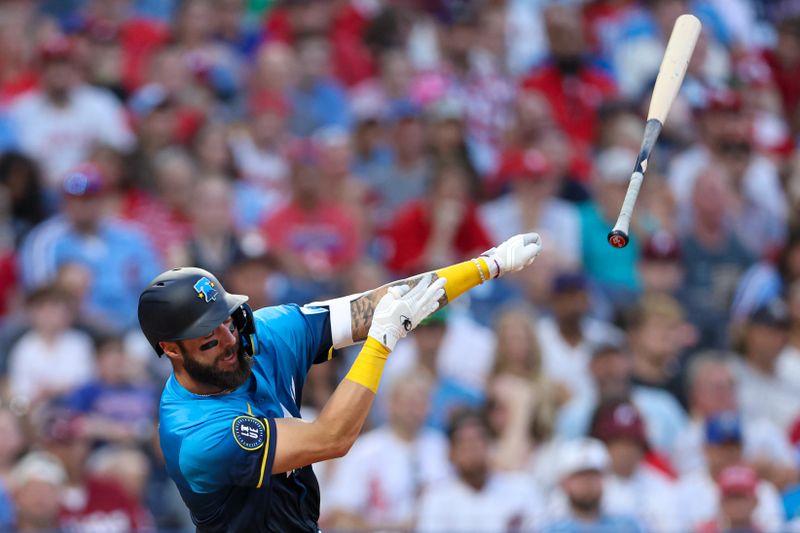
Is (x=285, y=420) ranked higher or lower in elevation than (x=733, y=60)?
higher

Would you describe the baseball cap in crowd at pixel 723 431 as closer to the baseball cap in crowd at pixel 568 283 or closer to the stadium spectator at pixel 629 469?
the stadium spectator at pixel 629 469

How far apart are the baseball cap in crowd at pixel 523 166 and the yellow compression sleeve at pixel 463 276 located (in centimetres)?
545

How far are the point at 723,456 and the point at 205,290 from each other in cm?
479

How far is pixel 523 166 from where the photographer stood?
10.9m

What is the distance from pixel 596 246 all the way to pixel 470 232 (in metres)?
0.97

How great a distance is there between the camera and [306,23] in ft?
40.7

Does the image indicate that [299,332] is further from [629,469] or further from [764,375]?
[764,375]

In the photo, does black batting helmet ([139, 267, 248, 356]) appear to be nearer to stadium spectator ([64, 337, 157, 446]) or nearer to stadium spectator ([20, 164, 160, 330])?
stadium spectator ([64, 337, 157, 446])

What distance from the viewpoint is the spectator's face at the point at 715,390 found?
9430 mm

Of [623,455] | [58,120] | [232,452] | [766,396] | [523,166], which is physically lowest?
[766,396]

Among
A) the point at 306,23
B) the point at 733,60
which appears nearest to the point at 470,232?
the point at 306,23

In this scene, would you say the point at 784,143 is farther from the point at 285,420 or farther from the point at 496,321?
the point at 285,420

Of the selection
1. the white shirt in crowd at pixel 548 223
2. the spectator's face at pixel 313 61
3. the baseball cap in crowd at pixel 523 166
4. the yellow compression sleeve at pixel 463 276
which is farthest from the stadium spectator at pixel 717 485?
the spectator's face at pixel 313 61

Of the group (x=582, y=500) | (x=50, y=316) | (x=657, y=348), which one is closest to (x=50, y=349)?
(x=50, y=316)
